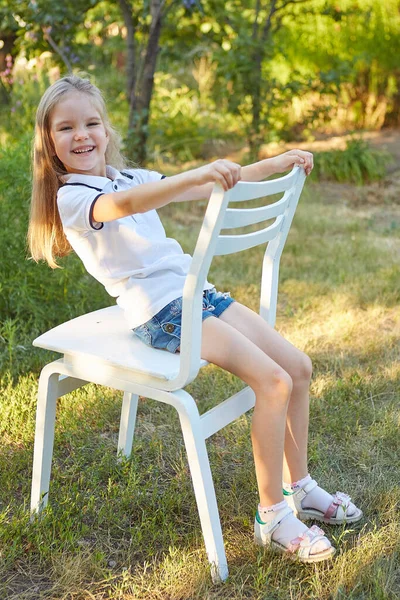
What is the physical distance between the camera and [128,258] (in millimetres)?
1777

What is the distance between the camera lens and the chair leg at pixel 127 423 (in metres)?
2.13

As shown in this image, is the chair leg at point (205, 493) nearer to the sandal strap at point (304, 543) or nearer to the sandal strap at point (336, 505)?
the sandal strap at point (304, 543)

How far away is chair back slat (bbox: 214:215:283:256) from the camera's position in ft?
4.92

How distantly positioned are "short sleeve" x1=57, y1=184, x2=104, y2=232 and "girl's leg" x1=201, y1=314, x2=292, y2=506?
0.40 meters

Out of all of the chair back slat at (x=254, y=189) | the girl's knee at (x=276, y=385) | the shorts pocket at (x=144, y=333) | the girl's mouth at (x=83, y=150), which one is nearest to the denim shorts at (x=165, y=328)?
the shorts pocket at (x=144, y=333)

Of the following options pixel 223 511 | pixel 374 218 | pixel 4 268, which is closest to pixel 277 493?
pixel 223 511

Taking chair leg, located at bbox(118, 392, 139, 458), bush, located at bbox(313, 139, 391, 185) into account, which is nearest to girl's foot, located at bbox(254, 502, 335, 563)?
chair leg, located at bbox(118, 392, 139, 458)

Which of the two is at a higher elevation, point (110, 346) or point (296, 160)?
point (296, 160)

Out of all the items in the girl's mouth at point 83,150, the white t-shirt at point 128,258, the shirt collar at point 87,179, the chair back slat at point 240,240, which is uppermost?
the girl's mouth at point 83,150

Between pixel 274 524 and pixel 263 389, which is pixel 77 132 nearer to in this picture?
pixel 263 389

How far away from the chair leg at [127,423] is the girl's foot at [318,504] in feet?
1.74

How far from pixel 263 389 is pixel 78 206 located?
0.62 metres

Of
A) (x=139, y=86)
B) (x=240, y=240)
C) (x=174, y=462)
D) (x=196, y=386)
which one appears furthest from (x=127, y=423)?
(x=139, y=86)

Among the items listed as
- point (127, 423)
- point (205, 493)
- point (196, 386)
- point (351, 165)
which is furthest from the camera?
point (351, 165)
